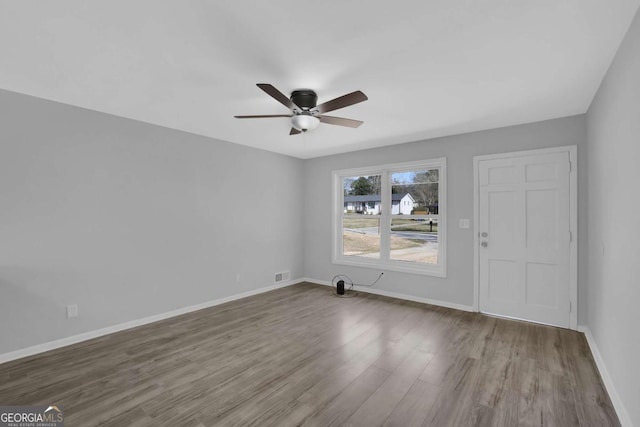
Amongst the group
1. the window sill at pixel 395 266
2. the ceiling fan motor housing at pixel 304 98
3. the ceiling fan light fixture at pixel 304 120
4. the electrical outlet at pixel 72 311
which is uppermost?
the ceiling fan motor housing at pixel 304 98

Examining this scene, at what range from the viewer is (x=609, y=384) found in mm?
2201

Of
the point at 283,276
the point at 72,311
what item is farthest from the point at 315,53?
the point at 283,276

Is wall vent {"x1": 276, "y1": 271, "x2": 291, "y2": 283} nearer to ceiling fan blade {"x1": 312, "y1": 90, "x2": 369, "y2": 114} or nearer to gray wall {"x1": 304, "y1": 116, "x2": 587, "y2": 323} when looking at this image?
gray wall {"x1": 304, "y1": 116, "x2": 587, "y2": 323}

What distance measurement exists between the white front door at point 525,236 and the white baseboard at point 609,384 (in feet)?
1.65

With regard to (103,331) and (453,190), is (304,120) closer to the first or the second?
(453,190)

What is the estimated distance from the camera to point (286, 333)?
337 centimetres

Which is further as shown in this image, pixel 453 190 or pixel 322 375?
pixel 453 190

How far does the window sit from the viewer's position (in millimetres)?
4520

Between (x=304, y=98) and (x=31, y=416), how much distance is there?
10.4ft

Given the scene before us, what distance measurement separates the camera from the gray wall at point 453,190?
3.43 metres

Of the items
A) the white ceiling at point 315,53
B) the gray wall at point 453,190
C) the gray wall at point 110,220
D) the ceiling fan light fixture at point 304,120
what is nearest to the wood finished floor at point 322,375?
the gray wall at point 110,220

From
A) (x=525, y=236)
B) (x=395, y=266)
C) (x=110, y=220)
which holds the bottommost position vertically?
(x=395, y=266)

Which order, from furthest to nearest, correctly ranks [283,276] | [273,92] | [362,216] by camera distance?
[283,276] < [362,216] < [273,92]

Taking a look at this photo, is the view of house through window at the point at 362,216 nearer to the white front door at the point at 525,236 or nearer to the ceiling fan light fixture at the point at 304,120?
the white front door at the point at 525,236
